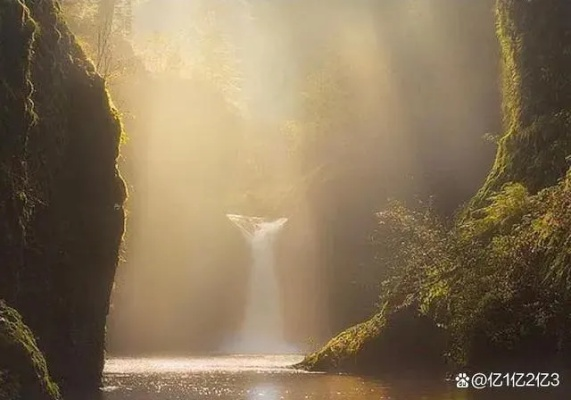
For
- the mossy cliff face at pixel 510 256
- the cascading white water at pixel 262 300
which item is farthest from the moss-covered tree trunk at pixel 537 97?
the cascading white water at pixel 262 300

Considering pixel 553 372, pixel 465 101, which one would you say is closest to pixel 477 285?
pixel 553 372

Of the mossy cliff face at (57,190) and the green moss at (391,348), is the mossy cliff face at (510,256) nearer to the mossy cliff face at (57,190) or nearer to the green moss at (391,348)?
the green moss at (391,348)

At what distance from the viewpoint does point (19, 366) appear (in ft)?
45.3

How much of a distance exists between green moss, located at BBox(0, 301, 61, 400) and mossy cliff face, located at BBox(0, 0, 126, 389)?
6.58 ft

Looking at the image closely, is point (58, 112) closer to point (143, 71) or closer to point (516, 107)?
point (516, 107)

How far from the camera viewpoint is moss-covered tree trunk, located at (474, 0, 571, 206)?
23672 mm

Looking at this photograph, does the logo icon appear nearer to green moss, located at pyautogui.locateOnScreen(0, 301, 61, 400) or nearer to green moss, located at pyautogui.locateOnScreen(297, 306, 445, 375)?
green moss, located at pyautogui.locateOnScreen(297, 306, 445, 375)

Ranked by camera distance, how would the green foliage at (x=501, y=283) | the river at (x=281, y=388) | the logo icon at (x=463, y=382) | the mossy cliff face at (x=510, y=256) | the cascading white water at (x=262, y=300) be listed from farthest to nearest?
1. the cascading white water at (x=262, y=300)
2. the mossy cliff face at (x=510, y=256)
3. the logo icon at (x=463, y=382)
4. the green foliage at (x=501, y=283)
5. the river at (x=281, y=388)

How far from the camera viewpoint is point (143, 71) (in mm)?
62094

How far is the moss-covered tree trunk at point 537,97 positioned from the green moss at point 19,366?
15.4m

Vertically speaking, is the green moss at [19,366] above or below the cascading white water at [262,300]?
below

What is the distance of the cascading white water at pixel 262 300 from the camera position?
53906mm

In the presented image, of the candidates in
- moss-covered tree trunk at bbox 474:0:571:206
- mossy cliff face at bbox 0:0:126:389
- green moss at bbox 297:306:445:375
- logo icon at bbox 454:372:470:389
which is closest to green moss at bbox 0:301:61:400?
mossy cliff face at bbox 0:0:126:389

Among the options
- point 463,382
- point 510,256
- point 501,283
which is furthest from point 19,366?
point 510,256
